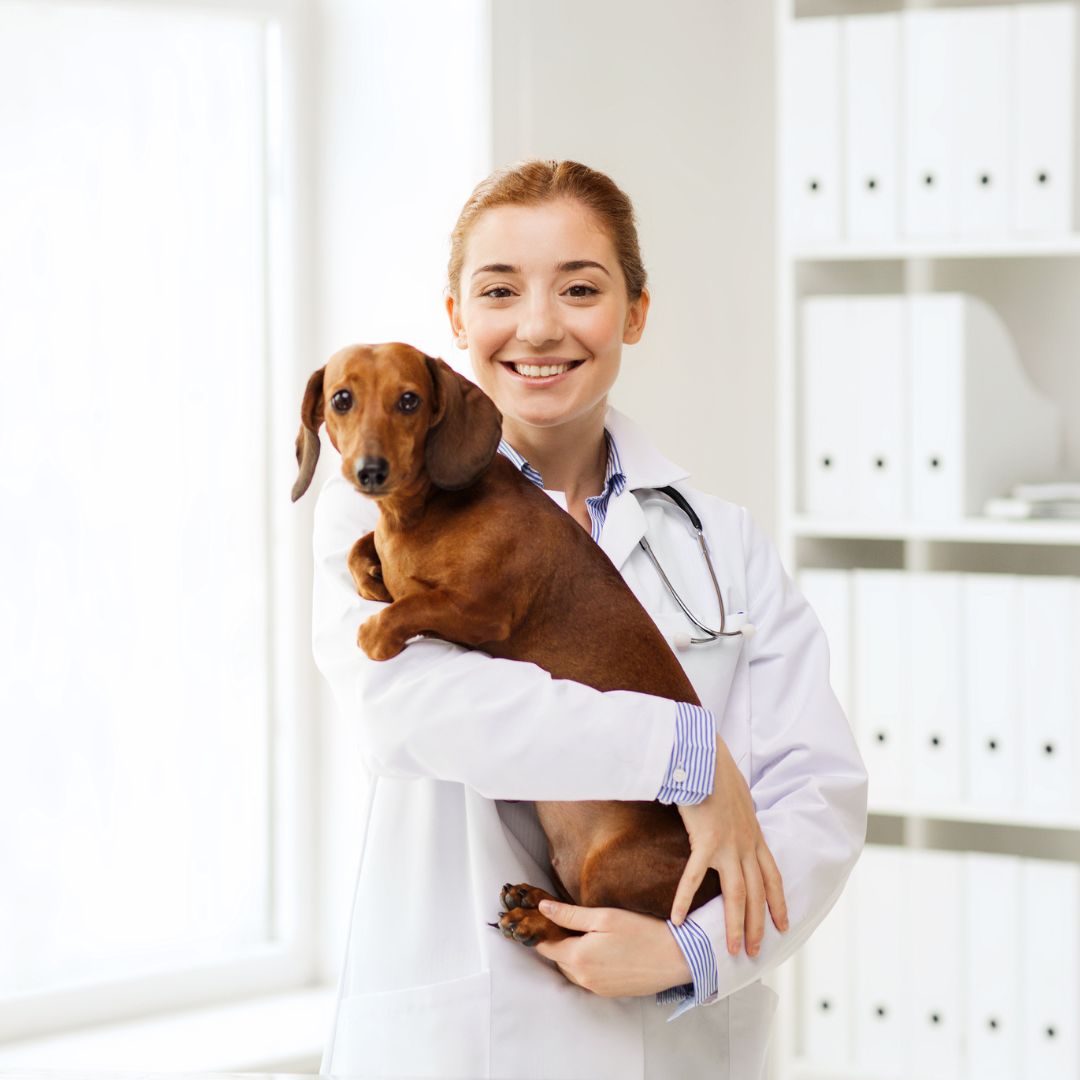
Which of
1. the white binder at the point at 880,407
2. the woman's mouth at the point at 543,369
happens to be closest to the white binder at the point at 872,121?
the white binder at the point at 880,407

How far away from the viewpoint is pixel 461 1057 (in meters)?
1.16

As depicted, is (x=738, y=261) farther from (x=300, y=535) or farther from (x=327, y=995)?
(x=327, y=995)

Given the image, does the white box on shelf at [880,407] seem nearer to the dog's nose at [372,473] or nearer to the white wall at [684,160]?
the white wall at [684,160]

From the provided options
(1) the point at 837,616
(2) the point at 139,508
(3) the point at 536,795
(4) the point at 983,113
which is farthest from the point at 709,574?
(2) the point at 139,508

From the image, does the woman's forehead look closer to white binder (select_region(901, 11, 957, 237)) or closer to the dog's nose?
the dog's nose

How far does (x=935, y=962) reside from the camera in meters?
2.15

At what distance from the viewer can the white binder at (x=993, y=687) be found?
82.4 inches

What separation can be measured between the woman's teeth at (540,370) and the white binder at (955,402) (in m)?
1.12

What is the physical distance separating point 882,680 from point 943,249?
710 mm

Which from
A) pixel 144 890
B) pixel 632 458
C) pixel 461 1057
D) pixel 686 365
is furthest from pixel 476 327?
pixel 144 890

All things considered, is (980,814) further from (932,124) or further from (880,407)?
(932,124)

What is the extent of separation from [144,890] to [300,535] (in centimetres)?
69

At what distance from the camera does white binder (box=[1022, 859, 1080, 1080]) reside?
2.08 metres

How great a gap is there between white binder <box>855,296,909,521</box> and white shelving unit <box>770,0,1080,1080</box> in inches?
1.8
